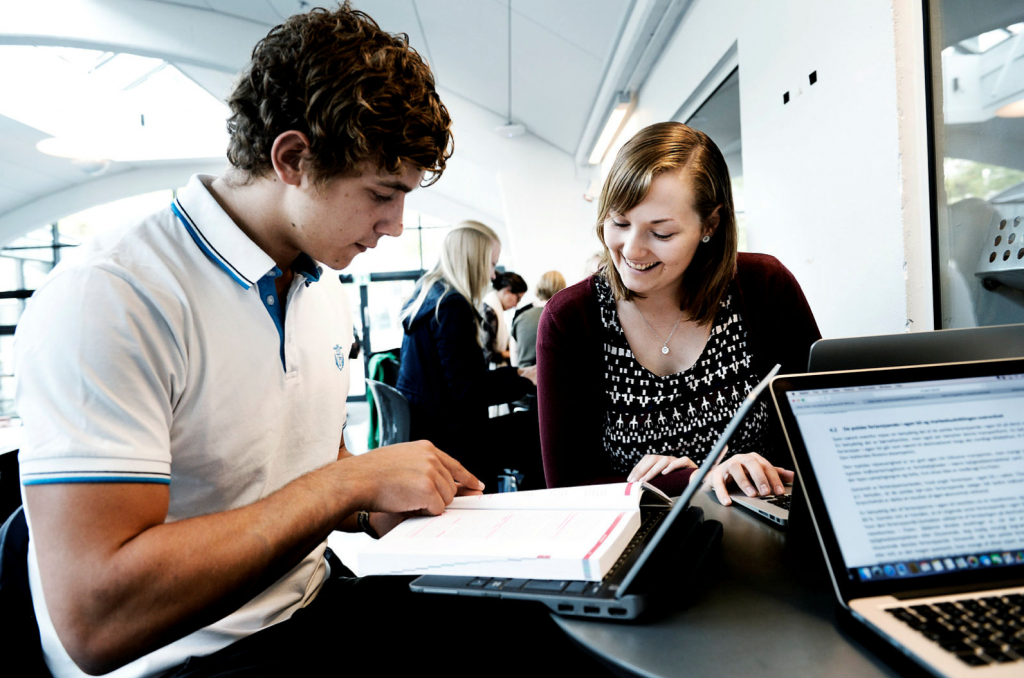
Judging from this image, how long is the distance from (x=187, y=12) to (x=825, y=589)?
5.96 m

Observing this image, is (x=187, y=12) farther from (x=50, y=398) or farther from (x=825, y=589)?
(x=825, y=589)

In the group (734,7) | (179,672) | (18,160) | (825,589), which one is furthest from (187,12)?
(825,589)

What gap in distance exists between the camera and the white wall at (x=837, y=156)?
137 cm

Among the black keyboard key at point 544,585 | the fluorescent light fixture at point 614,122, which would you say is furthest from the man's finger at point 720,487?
the fluorescent light fixture at point 614,122

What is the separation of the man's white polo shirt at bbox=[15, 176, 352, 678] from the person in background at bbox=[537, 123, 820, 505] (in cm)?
51

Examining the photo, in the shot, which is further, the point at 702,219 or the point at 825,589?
the point at 702,219

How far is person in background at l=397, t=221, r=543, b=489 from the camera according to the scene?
2.65 metres

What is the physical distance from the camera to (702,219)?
1.37 metres

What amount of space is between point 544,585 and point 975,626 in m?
0.37

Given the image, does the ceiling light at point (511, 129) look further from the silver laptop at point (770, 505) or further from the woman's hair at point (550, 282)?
the silver laptop at point (770, 505)

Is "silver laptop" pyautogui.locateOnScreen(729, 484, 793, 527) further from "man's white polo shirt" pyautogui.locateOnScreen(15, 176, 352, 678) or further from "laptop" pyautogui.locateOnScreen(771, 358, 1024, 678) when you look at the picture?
"man's white polo shirt" pyautogui.locateOnScreen(15, 176, 352, 678)

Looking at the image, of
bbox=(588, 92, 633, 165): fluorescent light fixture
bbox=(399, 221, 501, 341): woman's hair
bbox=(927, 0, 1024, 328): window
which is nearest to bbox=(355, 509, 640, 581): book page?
bbox=(927, 0, 1024, 328): window

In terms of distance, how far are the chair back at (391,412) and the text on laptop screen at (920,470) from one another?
85.8 inches

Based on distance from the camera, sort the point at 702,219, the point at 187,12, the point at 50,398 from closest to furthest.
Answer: the point at 50,398
the point at 702,219
the point at 187,12
